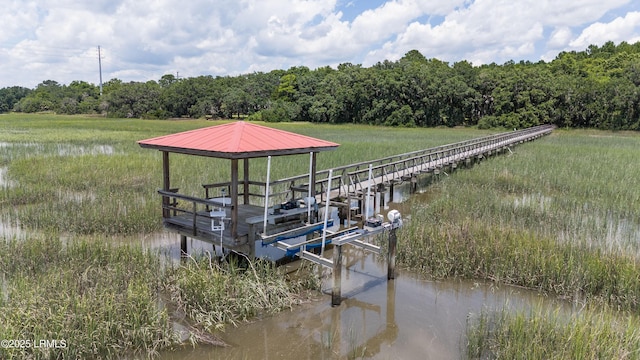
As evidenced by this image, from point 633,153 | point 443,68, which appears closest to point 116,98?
point 443,68

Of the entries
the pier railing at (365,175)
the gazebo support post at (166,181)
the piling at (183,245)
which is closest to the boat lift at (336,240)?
the pier railing at (365,175)

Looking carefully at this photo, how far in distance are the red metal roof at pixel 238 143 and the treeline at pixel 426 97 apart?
186ft

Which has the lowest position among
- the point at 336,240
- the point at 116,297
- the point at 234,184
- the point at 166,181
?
the point at 116,297

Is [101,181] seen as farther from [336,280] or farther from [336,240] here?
[336,280]

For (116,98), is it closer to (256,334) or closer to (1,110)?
(1,110)

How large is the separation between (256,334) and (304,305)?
128cm

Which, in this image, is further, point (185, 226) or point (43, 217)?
point (43, 217)

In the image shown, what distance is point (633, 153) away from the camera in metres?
28.1

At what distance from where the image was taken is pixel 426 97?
6500 cm

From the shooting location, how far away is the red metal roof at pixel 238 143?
799cm

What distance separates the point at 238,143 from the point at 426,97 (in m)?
60.6

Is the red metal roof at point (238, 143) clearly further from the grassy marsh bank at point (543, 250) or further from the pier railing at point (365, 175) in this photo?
the grassy marsh bank at point (543, 250)

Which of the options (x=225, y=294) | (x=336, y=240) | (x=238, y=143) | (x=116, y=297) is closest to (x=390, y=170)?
(x=336, y=240)

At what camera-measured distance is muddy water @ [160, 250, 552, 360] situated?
646cm
